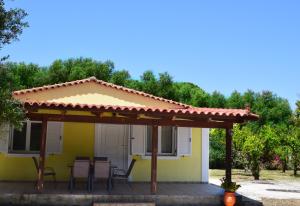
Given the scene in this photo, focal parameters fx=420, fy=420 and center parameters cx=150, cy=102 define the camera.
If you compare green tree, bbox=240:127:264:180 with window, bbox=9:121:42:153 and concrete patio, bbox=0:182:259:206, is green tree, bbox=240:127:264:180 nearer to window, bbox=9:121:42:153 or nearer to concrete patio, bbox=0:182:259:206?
concrete patio, bbox=0:182:259:206

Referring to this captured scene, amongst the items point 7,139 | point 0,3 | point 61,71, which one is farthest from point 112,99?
point 61,71

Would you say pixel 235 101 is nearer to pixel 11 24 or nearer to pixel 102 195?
pixel 102 195

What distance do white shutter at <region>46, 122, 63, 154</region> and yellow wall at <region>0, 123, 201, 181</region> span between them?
185 millimetres

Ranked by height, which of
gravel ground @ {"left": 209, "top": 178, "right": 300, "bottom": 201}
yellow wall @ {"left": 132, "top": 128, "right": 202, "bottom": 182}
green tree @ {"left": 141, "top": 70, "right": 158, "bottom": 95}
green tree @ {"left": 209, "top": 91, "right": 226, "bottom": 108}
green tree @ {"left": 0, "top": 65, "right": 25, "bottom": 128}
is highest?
green tree @ {"left": 141, "top": 70, "right": 158, "bottom": 95}

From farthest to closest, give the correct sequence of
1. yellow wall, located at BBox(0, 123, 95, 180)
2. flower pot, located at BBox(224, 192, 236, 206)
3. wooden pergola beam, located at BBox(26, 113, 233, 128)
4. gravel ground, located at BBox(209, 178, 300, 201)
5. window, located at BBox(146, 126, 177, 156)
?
window, located at BBox(146, 126, 177, 156) → yellow wall, located at BBox(0, 123, 95, 180) → gravel ground, located at BBox(209, 178, 300, 201) → flower pot, located at BBox(224, 192, 236, 206) → wooden pergola beam, located at BBox(26, 113, 233, 128)

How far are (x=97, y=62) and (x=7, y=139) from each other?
1937 cm

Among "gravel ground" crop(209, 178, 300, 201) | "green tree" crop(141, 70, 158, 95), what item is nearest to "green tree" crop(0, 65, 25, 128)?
"gravel ground" crop(209, 178, 300, 201)

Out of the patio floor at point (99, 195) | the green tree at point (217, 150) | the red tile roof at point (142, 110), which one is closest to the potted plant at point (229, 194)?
the patio floor at point (99, 195)

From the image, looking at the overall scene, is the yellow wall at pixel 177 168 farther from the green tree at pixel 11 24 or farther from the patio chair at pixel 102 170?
the green tree at pixel 11 24

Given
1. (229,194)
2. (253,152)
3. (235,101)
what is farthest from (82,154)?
(235,101)

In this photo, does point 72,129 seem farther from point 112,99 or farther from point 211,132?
point 211,132

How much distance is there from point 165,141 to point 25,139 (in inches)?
190

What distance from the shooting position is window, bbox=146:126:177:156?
14.9 meters

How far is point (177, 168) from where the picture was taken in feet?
48.9
